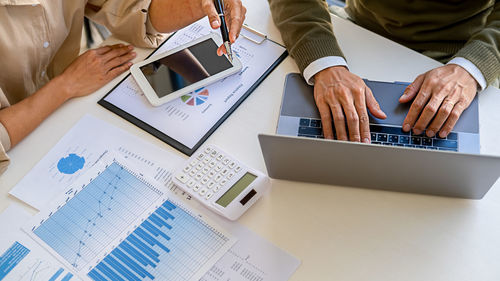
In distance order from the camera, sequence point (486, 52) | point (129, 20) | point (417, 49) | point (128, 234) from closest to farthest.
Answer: point (128, 234)
point (486, 52)
point (129, 20)
point (417, 49)

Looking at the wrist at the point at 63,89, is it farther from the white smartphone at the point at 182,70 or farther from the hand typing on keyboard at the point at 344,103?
the hand typing on keyboard at the point at 344,103

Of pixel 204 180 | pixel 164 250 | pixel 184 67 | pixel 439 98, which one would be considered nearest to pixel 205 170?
pixel 204 180

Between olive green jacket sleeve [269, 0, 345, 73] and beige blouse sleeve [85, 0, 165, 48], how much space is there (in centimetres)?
31

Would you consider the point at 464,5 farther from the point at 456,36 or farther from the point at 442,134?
the point at 442,134

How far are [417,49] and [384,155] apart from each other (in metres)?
0.58

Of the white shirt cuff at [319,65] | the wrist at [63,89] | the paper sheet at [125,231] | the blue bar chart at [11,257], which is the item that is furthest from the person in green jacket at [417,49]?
the blue bar chart at [11,257]

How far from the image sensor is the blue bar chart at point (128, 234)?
0.92m

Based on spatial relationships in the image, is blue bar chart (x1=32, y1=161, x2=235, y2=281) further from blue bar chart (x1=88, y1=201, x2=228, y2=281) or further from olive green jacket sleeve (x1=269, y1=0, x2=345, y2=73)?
olive green jacket sleeve (x1=269, y1=0, x2=345, y2=73)

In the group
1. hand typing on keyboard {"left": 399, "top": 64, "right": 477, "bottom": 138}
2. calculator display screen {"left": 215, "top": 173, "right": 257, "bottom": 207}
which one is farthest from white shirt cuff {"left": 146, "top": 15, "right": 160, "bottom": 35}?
hand typing on keyboard {"left": 399, "top": 64, "right": 477, "bottom": 138}

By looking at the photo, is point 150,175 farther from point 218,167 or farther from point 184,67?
point 184,67

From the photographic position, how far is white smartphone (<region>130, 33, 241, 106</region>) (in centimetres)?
112

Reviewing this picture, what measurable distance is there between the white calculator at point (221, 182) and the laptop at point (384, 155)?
48 millimetres

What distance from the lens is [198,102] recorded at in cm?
112

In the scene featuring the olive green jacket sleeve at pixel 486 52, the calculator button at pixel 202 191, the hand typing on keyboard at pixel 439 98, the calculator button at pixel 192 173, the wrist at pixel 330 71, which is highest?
the wrist at pixel 330 71
